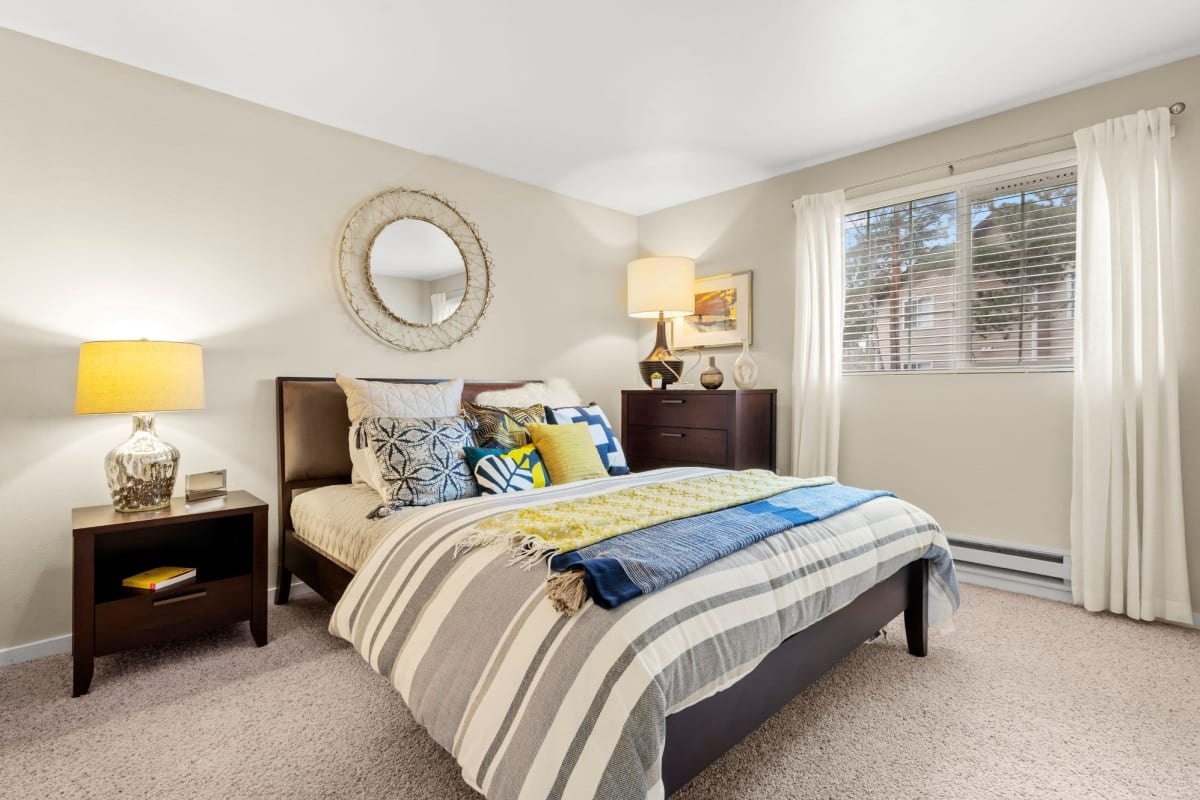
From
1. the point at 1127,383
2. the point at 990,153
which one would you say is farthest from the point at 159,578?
the point at 990,153

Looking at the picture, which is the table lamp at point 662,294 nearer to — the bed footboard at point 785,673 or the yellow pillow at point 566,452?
the yellow pillow at point 566,452

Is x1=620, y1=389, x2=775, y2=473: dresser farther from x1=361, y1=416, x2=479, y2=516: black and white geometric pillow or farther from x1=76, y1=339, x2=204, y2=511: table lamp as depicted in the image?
x1=76, y1=339, x2=204, y2=511: table lamp

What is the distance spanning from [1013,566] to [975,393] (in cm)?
86

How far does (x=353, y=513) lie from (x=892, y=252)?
119 inches

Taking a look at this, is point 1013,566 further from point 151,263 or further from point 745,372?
point 151,263

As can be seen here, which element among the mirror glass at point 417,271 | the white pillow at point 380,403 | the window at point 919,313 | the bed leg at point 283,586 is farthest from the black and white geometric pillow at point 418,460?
the window at point 919,313

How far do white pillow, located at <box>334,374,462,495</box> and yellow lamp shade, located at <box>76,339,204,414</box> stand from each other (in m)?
0.65

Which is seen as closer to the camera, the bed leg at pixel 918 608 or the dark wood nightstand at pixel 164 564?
the dark wood nightstand at pixel 164 564

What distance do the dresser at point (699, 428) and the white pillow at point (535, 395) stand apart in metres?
0.45

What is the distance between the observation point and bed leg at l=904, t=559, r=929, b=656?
215cm

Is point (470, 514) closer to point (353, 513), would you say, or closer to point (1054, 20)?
point (353, 513)

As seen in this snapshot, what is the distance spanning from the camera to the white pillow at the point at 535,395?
3.26 m

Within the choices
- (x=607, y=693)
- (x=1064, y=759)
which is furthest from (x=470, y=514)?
(x=1064, y=759)

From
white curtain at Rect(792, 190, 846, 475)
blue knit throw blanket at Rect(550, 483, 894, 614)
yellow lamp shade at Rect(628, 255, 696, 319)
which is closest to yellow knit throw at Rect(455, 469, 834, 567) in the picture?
blue knit throw blanket at Rect(550, 483, 894, 614)
